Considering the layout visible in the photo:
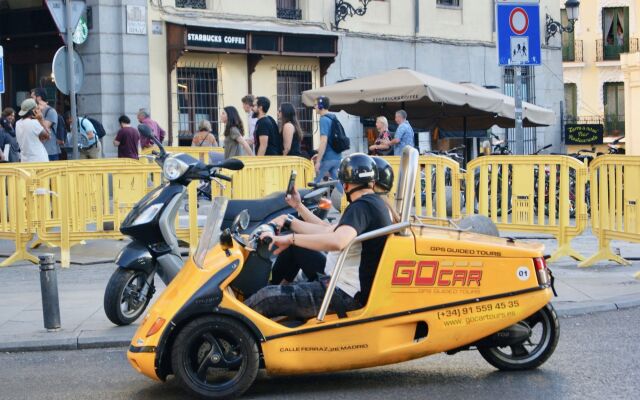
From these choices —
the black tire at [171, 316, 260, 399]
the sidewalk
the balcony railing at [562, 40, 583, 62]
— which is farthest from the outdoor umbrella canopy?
the balcony railing at [562, 40, 583, 62]

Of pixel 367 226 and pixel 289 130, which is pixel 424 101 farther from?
pixel 367 226

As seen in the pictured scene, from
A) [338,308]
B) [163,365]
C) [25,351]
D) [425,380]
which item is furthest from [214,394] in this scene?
[25,351]

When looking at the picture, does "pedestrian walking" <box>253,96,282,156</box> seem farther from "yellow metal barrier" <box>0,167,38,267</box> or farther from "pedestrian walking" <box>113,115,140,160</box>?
"pedestrian walking" <box>113,115,140,160</box>

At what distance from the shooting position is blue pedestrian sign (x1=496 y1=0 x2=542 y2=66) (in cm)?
1380

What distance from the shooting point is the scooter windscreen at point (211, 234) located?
7560 mm

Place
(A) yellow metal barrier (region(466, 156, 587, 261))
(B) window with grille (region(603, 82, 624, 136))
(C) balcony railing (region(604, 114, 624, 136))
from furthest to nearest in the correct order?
(B) window with grille (region(603, 82, 624, 136)) → (C) balcony railing (region(604, 114, 624, 136)) → (A) yellow metal barrier (region(466, 156, 587, 261))

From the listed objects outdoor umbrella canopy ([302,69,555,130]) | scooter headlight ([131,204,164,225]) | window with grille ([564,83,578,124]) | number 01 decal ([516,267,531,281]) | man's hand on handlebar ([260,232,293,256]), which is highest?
window with grille ([564,83,578,124])

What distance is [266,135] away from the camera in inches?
643

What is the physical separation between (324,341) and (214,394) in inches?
27.4

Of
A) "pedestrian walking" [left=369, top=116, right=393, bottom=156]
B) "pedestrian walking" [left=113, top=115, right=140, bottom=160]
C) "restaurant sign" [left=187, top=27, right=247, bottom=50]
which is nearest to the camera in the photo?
"pedestrian walking" [left=369, top=116, right=393, bottom=156]

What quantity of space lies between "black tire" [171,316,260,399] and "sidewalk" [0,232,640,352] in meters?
2.06

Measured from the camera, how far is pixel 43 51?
78.2ft

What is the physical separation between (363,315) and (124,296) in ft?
9.29

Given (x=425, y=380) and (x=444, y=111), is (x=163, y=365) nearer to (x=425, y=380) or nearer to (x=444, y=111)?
(x=425, y=380)
